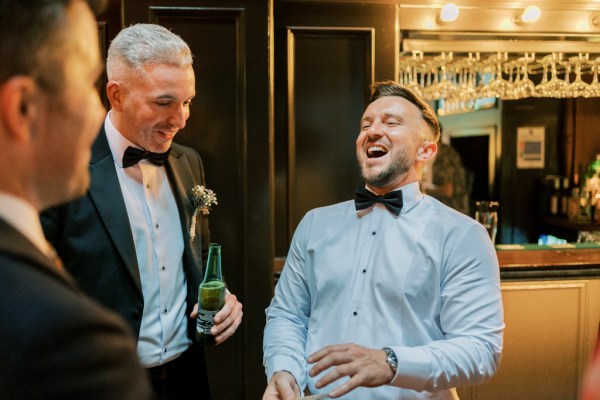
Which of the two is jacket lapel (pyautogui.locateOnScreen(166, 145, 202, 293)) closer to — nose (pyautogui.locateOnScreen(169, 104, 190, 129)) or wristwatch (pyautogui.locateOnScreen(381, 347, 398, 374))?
nose (pyautogui.locateOnScreen(169, 104, 190, 129))

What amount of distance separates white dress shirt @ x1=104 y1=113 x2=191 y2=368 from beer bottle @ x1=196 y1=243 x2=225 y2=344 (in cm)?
10

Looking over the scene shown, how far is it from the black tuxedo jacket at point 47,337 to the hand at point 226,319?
1315mm

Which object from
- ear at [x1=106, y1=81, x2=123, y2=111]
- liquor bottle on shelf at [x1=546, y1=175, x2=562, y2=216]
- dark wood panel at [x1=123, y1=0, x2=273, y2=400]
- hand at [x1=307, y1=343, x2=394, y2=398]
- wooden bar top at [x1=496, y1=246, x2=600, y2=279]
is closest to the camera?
hand at [x1=307, y1=343, x2=394, y2=398]

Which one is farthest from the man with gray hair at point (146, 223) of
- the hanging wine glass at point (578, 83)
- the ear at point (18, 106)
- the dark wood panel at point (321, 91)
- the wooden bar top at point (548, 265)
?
the hanging wine glass at point (578, 83)

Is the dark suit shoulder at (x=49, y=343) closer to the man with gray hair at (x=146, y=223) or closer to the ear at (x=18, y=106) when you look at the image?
the ear at (x=18, y=106)

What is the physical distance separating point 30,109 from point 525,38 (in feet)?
11.7

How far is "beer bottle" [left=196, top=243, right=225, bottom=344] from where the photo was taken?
74.3 inches

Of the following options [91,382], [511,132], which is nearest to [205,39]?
[91,382]

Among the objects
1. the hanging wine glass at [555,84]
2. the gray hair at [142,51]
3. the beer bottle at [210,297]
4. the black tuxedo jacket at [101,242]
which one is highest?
the hanging wine glass at [555,84]

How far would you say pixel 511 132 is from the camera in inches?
228

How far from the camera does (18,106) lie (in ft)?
1.94

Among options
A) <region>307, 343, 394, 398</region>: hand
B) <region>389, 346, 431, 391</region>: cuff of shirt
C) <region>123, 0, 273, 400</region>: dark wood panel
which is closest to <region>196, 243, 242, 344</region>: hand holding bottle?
<region>307, 343, 394, 398</region>: hand

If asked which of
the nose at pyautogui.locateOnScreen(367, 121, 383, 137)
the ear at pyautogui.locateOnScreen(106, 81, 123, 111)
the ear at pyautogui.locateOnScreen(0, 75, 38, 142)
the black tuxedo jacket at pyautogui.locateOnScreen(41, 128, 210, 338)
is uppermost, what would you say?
the ear at pyautogui.locateOnScreen(106, 81, 123, 111)

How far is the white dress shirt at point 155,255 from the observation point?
1.91 metres
